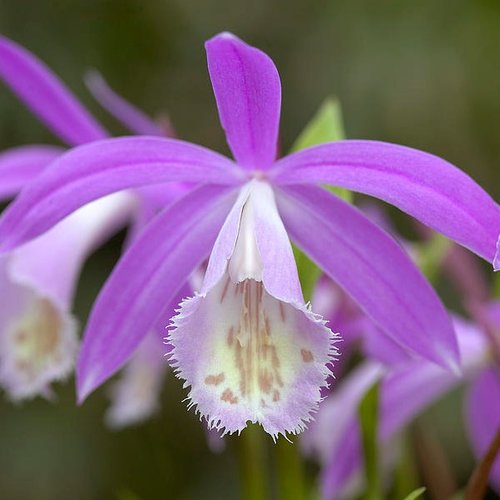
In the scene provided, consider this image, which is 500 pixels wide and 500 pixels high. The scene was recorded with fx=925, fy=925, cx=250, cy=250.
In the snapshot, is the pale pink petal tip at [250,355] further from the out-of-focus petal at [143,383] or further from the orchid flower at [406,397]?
the out-of-focus petal at [143,383]

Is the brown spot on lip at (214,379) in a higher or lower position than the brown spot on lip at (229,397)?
higher

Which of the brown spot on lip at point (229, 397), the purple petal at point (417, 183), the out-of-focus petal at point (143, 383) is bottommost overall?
the out-of-focus petal at point (143, 383)

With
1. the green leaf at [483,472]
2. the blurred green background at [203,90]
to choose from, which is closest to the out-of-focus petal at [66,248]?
the green leaf at [483,472]

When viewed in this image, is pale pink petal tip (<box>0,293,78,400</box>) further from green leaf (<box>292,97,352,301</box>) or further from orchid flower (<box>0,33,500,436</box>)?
green leaf (<box>292,97,352,301</box>)


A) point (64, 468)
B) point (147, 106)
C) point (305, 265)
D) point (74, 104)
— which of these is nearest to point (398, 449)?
point (305, 265)

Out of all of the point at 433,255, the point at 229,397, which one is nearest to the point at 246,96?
the point at 229,397

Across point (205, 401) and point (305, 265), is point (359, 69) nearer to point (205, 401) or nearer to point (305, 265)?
point (305, 265)

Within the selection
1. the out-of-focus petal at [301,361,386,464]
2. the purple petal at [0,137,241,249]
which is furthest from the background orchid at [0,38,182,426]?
the out-of-focus petal at [301,361,386,464]
